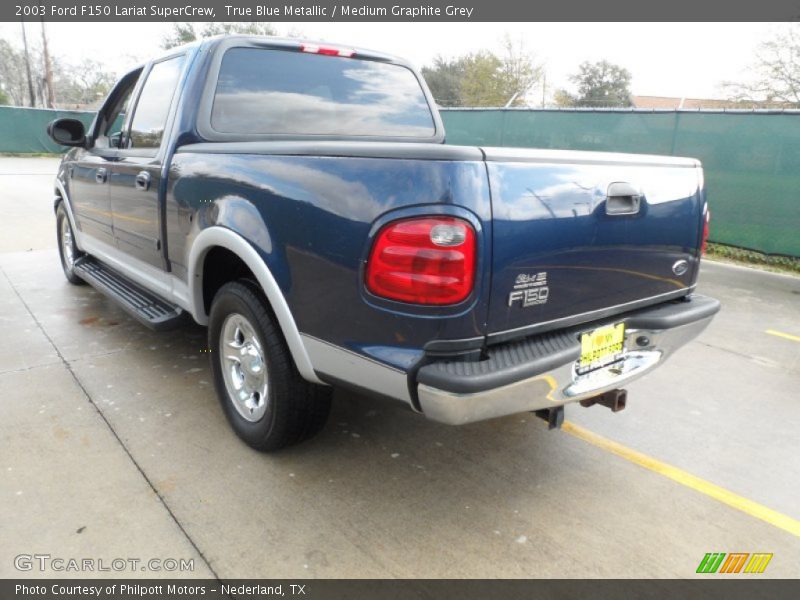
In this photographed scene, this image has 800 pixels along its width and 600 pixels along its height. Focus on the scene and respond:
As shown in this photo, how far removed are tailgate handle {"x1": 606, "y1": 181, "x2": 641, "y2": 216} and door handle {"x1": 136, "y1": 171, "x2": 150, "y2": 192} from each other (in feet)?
8.35

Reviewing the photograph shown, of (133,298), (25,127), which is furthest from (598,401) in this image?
(25,127)

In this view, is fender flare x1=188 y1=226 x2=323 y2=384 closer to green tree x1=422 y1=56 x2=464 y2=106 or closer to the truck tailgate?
the truck tailgate

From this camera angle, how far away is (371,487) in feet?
8.96

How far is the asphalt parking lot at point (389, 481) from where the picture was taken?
2.31 metres

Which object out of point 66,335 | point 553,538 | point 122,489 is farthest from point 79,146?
point 553,538

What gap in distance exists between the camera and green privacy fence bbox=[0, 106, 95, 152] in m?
26.5

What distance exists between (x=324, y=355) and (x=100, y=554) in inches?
43.6

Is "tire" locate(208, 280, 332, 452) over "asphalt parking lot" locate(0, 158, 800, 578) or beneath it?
over

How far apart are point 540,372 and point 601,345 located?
0.48m

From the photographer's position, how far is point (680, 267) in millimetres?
2859

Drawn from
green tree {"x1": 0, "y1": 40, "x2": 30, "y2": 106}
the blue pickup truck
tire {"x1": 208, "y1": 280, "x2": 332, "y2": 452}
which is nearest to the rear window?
the blue pickup truck

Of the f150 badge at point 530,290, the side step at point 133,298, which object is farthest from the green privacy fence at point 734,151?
the side step at point 133,298

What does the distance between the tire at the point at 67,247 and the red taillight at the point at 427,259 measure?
435cm

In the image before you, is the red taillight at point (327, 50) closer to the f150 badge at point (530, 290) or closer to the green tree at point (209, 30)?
the f150 badge at point (530, 290)
